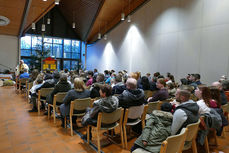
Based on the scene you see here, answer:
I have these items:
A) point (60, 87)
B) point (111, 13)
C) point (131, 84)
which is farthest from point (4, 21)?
point (131, 84)

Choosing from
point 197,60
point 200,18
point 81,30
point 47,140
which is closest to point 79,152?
point 47,140

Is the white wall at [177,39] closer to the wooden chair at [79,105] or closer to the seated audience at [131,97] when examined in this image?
the seated audience at [131,97]

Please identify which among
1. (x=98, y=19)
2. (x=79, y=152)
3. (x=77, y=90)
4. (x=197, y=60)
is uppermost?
(x=98, y=19)

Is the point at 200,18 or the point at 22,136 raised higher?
the point at 200,18

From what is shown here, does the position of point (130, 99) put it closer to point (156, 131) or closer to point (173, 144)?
point (156, 131)

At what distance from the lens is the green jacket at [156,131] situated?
2.00m

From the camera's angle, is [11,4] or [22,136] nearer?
[22,136]

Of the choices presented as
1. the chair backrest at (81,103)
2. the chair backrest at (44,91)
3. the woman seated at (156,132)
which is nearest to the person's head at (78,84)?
the chair backrest at (81,103)

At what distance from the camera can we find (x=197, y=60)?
705 centimetres

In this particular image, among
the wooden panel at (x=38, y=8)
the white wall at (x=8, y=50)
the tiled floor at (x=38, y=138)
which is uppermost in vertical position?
the wooden panel at (x=38, y=8)

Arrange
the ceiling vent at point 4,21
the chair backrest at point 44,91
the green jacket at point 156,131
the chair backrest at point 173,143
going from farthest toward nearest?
the ceiling vent at point 4,21 < the chair backrest at point 44,91 < the green jacket at point 156,131 < the chair backrest at point 173,143

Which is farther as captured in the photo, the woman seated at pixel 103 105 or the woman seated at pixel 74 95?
the woman seated at pixel 74 95

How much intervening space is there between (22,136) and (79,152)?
4.34ft

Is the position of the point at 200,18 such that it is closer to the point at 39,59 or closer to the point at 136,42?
the point at 136,42
